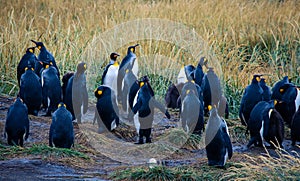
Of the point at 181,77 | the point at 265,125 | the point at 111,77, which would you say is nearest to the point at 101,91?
the point at 111,77

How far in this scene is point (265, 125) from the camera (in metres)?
7.92

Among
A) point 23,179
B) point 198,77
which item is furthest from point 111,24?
point 23,179

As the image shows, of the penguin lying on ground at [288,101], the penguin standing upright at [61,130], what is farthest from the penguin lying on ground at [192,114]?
the penguin standing upright at [61,130]

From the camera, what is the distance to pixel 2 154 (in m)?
6.95

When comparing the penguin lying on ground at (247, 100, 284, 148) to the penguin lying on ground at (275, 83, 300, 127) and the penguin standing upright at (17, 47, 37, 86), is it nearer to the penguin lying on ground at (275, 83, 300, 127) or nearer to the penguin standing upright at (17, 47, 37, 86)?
the penguin lying on ground at (275, 83, 300, 127)

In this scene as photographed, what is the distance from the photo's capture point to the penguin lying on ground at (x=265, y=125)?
7.89 meters

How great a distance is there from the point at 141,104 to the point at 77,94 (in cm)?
117

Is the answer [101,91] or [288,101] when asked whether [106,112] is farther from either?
[288,101]

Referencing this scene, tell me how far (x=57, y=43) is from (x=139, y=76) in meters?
1.87

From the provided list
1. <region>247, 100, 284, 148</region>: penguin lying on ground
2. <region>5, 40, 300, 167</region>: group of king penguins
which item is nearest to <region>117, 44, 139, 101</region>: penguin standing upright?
<region>5, 40, 300, 167</region>: group of king penguins

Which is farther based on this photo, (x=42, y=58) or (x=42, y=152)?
(x=42, y=58)

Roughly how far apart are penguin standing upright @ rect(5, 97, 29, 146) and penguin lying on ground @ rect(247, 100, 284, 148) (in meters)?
2.94

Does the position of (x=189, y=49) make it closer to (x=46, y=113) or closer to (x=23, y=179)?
(x=46, y=113)

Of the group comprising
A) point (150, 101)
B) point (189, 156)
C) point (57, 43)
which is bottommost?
point (189, 156)
